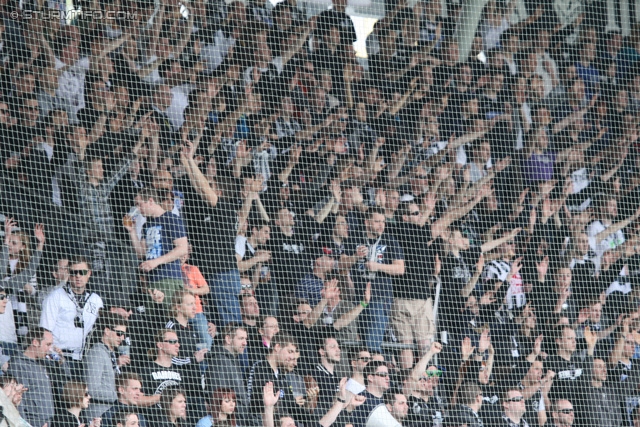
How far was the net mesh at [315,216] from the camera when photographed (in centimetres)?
499

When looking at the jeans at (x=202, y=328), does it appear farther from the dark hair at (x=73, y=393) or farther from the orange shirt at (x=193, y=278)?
the dark hair at (x=73, y=393)

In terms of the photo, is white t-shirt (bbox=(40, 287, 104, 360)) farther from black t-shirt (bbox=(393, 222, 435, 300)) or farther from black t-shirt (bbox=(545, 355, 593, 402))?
black t-shirt (bbox=(545, 355, 593, 402))

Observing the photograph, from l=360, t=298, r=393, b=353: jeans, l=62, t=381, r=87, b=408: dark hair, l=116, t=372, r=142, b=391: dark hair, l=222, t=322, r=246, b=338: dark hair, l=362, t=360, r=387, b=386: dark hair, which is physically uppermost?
l=360, t=298, r=393, b=353: jeans

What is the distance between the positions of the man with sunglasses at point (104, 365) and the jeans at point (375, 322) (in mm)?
1263

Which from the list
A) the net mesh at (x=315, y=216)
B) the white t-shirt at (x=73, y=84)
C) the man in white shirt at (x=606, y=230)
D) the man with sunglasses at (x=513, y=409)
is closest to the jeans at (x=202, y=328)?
the net mesh at (x=315, y=216)

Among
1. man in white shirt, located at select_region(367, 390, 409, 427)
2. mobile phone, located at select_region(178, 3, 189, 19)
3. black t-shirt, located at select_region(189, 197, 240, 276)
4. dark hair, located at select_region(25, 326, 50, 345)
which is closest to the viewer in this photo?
dark hair, located at select_region(25, 326, 50, 345)

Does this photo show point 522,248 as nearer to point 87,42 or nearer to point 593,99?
point 593,99

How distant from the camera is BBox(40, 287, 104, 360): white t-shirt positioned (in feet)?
16.0

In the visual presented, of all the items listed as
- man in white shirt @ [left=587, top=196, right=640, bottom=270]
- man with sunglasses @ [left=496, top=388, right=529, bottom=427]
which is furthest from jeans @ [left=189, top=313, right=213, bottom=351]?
man in white shirt @ [left=587, top=196, right=640, bottom=270]

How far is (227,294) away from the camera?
5297 millimetres

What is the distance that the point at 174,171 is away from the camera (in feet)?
18.0

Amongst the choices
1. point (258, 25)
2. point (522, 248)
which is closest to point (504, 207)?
point (522, 248)

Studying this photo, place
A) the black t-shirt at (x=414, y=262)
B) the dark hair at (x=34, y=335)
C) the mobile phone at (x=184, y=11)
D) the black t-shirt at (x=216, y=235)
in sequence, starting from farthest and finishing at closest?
1. the mobile phone at (x=184, y=11)
2. the black t-shirt at (x=414, y=262)
3. the black t-shirt at (x=216, y=235)
4. the dark hair at (x=34, y=335)

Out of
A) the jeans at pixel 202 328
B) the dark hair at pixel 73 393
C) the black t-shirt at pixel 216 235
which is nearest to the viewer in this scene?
the dark hair at pixel 73 393
